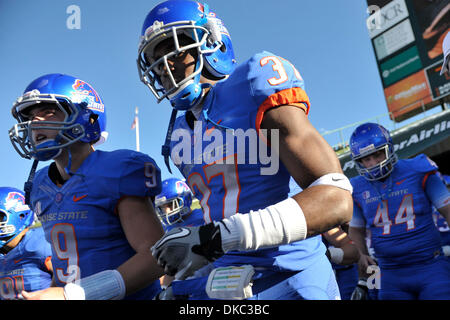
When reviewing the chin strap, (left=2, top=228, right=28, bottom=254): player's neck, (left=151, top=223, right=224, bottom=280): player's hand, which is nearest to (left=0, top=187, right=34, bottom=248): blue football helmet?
(left=2, top=228, right=28, bottom=254): player's neck

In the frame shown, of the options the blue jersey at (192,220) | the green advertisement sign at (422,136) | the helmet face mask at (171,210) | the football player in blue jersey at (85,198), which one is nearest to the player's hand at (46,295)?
the football player in blue jersey at (85,198)

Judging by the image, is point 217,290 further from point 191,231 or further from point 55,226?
point 55,226

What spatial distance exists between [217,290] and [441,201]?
360 centimetres

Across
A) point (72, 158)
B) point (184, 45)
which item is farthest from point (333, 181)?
point (72, 158)

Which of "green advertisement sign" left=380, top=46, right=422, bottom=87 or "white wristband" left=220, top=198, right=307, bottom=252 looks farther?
"green advertisement sign" left=380, top=46, right=422, bottom=87

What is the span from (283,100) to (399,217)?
3389mm

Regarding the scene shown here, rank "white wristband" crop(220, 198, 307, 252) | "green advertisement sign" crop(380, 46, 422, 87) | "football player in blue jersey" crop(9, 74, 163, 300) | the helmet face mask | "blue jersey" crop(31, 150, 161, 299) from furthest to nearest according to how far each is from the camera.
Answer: "green advertisement sign" crop(380, 46, 422, 87)
the helmet face mask
"blue jersey" crop(31, 150, 161, 299)
"football player in blue jersey" crop(9, 74, 163, 300)
"white wristband" crop(220, 198, 307, 252)

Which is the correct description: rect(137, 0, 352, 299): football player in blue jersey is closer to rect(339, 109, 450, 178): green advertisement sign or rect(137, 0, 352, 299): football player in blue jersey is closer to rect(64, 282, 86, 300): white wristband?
rect(64, 282, 86, 300): white wristband

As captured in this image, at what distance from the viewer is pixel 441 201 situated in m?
4.21

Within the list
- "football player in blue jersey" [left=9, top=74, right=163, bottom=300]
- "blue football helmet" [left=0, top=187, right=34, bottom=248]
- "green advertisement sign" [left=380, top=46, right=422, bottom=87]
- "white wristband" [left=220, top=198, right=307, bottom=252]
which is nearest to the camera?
"white wristband" [left=220, top=198, right=307, bottom=252]

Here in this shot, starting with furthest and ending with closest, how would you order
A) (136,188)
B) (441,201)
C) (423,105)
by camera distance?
(423,105) → (441,201) → (136,188)

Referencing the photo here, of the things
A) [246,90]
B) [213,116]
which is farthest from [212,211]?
[246,90]

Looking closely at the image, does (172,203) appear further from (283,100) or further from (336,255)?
(283,100)

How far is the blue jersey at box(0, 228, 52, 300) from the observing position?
3.88 meters
